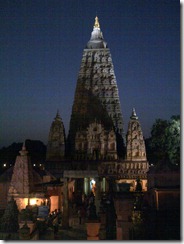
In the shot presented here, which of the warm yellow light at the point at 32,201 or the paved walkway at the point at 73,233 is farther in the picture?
the warm yellow light at the point at 32,201

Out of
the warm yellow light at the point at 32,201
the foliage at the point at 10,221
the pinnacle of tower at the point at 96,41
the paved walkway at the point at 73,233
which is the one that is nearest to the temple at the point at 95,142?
the pinnacle of tower at the point at 96,41

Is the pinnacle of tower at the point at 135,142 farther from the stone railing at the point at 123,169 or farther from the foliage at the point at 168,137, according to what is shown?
the foliage at the point at 168,137

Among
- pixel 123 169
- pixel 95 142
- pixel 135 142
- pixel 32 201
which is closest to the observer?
pixel 32 201

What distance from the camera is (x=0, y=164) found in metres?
32.9

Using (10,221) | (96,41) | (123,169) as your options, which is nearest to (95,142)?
(123,169)

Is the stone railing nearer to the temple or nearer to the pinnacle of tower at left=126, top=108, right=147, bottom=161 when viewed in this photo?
the temple

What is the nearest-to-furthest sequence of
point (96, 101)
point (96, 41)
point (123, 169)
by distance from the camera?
point (123, 169) → point (96, 101) → point (96, 41)

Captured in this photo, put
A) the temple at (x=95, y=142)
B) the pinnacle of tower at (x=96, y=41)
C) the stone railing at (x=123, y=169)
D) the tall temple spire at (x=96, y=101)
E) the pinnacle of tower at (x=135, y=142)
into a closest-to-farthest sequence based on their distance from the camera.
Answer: the temple at (x=95, y=142) → the stone railing at (x=123, y=169) → the pinnacle of tower at (x=135, y=142) → the tall temple spire at (x=96, y=101) → the pinnacle of tower at (x=96, y=41)

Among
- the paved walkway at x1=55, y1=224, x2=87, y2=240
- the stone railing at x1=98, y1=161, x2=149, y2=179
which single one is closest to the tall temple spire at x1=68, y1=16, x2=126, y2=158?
the stone railing at x1=98, y1=161, x2=149, y2=179

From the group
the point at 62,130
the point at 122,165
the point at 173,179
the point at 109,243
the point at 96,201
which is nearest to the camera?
the point at 109,243

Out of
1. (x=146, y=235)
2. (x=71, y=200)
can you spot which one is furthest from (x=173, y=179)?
(x=71, y=200)

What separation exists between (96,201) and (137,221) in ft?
18.3

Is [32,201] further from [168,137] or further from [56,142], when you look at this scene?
[56,142]

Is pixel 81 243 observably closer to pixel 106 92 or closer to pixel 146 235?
pixel 146 235
